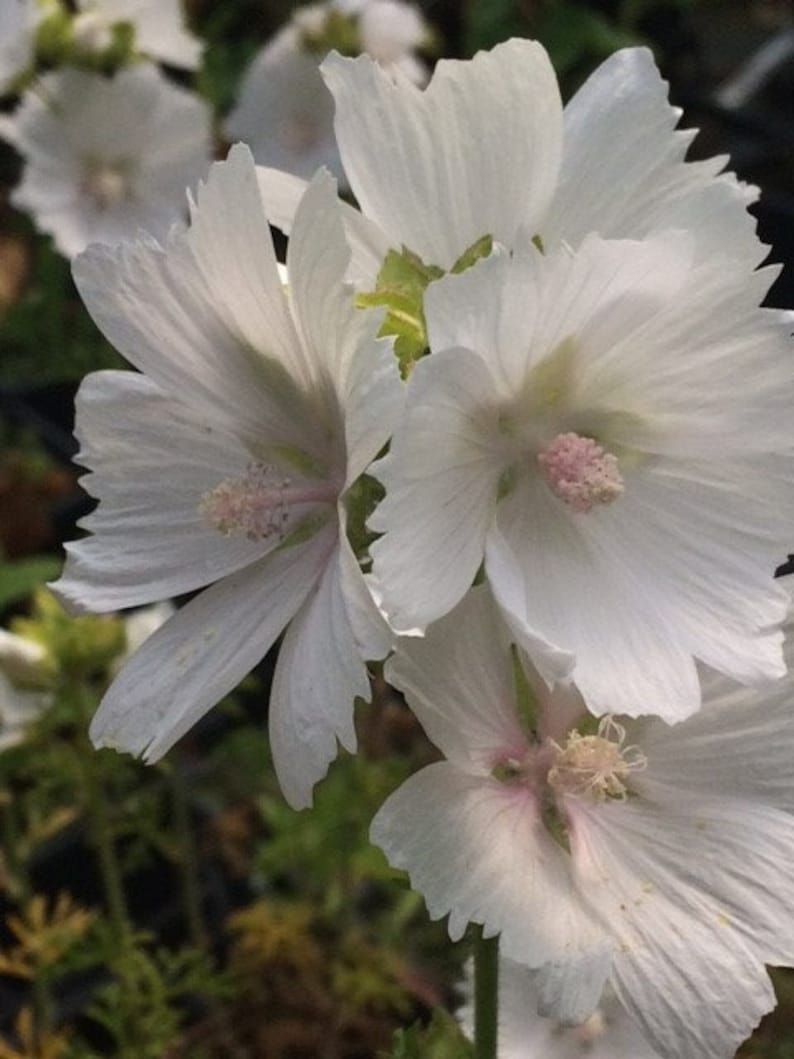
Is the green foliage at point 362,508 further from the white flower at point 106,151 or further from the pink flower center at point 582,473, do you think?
the white flower at point 106,151

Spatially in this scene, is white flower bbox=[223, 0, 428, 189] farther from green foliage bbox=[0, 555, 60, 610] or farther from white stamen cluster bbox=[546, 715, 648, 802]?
white stamen cluster bbox=[546, 715, 648, 802]

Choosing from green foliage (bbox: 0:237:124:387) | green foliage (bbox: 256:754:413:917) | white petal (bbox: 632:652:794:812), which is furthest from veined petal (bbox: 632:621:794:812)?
green foliage (bbox: 0:237:124:387)

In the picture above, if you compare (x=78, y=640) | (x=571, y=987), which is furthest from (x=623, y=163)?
(x=78, y=640)

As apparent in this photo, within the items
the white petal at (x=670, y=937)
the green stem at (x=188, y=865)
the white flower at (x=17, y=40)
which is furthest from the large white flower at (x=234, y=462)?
the white flower at (x=17, y=40)

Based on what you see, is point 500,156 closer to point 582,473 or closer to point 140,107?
point 582,473

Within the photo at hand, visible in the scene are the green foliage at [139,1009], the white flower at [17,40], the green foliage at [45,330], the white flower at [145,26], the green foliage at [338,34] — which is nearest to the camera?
the green foliage at [139,1009]

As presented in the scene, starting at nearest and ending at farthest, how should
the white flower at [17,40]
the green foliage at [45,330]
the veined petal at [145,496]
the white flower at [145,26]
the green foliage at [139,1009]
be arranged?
the veined petal at [145,496], the green foliage at [139,1009], the white flower at [17,40], the white flower at [145,26], the green foliage at [45,330]
